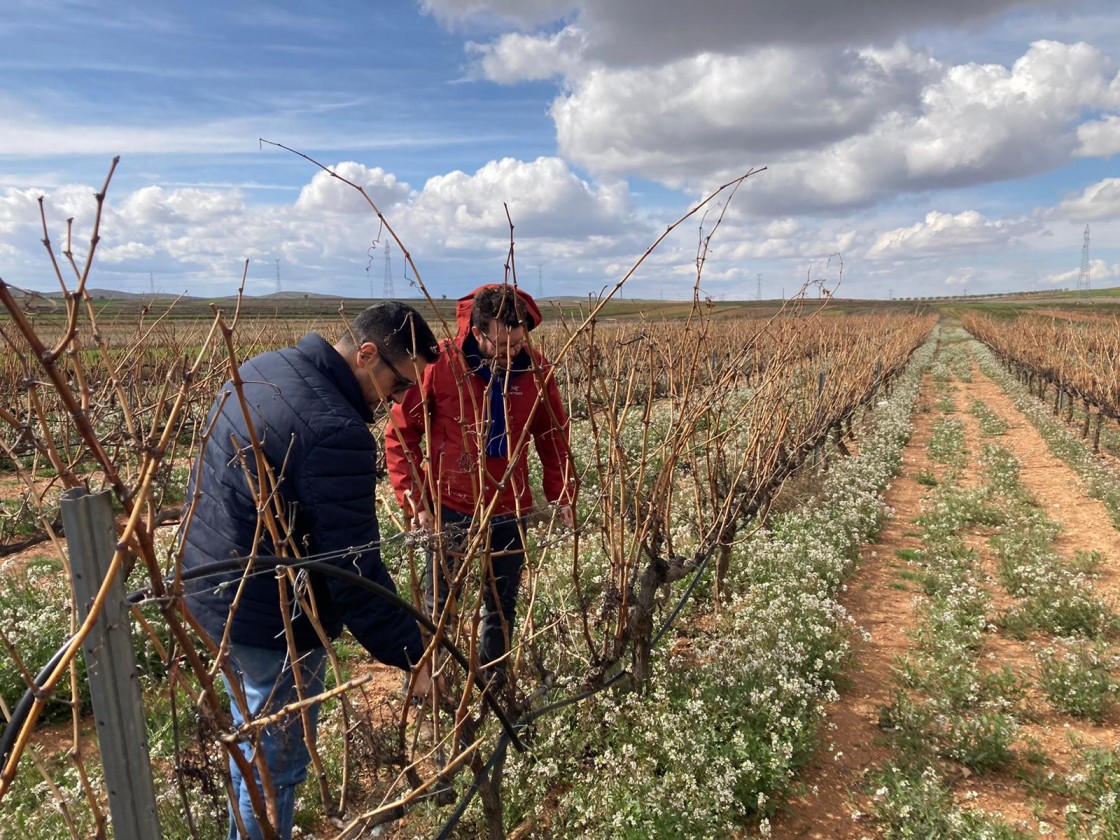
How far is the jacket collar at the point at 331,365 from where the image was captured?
6.80 feet

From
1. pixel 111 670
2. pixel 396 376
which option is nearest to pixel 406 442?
pixel 396 376

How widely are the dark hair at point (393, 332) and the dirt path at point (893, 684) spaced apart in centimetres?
261

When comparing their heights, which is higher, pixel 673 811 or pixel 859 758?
pixel 673 811

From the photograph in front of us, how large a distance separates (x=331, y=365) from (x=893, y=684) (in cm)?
403

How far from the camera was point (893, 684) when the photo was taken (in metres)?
4.36

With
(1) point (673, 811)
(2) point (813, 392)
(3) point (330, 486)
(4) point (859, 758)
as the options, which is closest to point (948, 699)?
(4) point (859, 758)

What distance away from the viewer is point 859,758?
3592 mm

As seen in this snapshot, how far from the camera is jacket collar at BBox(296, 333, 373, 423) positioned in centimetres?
207

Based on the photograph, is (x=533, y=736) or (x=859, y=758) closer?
(x=533, y=736)

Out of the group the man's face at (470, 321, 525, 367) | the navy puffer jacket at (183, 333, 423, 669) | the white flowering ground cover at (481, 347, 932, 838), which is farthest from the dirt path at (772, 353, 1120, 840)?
the man's face at (470, 321, 525, 367)

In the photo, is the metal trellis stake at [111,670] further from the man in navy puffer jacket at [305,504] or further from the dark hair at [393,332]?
the dark hair at [393,332]

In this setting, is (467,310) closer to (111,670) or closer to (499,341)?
(499,341)

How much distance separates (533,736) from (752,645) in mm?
1505

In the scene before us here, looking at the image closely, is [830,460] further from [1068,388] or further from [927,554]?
[1068,388]
